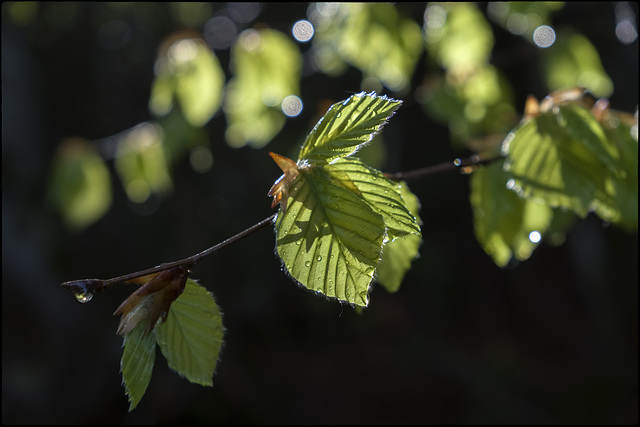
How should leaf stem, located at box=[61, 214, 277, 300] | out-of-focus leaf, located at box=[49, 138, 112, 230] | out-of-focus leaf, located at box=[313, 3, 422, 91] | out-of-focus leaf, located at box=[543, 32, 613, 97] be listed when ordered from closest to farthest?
leaf stem, located at box=[61, 214, 277, 300]
out-of-focus leaf, located at box=[313, 3, 422, 91]
out-of-focus leaf, located at box=[543, 32, 613, 97]
out-of-focus leaf, located at box=[49, 138, 112, 230]

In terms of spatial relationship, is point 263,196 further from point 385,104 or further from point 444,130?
point 385,104

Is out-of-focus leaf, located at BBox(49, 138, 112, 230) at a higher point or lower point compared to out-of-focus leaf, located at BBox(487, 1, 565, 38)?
lower

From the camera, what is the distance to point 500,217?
0.86 meters

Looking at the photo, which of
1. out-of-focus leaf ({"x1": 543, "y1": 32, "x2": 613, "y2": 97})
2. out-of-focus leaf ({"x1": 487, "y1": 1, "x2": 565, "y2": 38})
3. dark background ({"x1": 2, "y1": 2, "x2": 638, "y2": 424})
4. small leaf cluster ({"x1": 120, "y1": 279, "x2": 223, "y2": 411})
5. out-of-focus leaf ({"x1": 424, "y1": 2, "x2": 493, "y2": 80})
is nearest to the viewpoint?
small leaf cluster ({"x1": 120, "y1": 279, "x2": 223, "y2": 411})

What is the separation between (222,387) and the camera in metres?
4.04

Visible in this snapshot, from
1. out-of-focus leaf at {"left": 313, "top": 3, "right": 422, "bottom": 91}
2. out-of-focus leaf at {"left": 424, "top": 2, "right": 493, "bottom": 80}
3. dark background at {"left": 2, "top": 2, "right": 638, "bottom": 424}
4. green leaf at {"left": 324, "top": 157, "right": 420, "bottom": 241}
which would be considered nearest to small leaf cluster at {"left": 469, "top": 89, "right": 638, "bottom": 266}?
green leaf at {"left": 324, "top": 157, "right": 420, "bottom": 241}

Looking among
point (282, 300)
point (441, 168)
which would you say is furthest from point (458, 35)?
point (282, 300)

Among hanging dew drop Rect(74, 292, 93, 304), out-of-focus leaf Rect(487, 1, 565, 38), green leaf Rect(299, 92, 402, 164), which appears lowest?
hanging dew drop Rect(74, 292, 93, 304)

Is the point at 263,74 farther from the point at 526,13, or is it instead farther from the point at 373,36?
the point at 526,13

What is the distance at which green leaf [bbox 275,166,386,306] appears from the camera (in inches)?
20.8

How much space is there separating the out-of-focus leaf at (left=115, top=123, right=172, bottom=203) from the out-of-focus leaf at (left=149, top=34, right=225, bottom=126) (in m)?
0.25

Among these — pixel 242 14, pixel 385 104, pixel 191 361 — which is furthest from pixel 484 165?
pixel 242 14

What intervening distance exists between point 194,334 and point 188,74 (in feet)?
3.57

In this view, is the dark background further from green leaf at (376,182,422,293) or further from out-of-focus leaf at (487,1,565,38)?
green leaf at (376,182,422,293)
